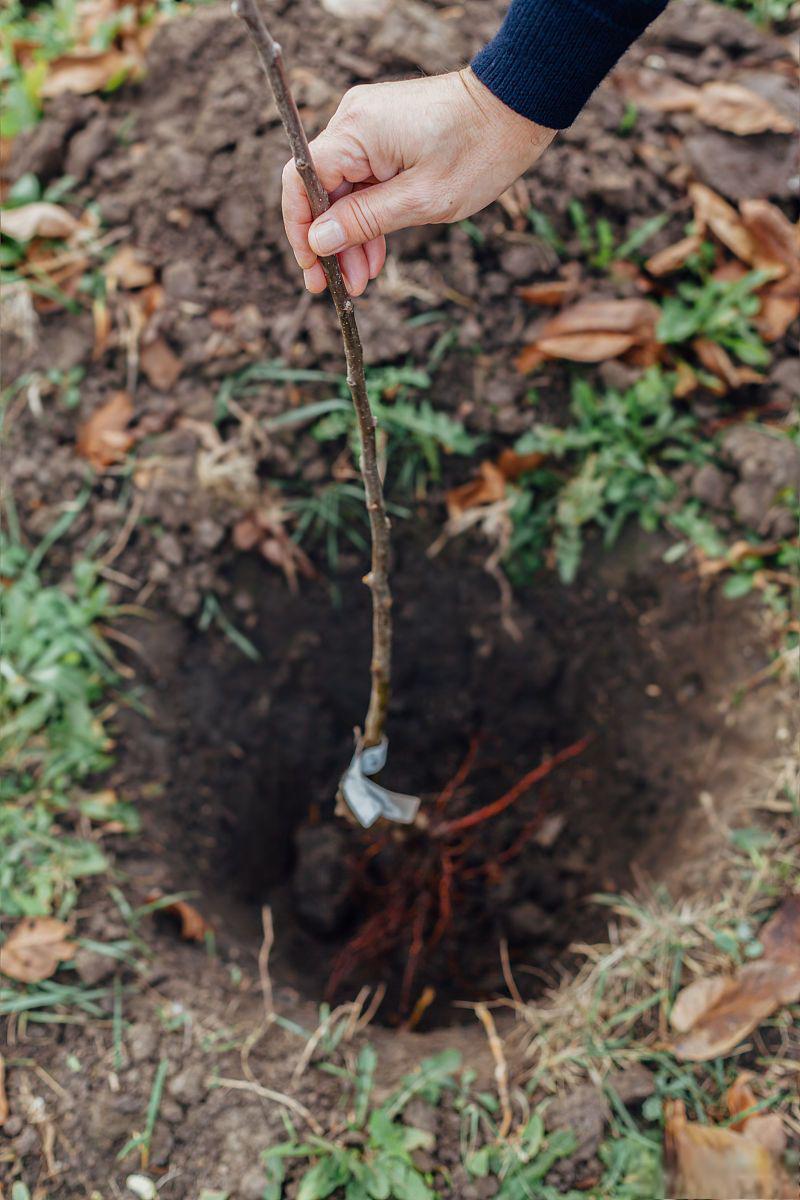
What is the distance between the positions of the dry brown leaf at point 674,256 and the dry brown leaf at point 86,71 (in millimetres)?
1598

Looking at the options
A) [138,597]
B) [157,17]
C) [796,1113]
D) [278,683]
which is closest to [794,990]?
[796,1113]

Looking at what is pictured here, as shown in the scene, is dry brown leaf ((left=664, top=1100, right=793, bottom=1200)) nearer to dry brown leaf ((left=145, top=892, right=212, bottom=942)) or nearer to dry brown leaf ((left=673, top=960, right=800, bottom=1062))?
dry brown leaf ((left=673, top=960, right=800, bottom=1062))

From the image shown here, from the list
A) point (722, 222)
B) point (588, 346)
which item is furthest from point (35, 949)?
point (722, 222)

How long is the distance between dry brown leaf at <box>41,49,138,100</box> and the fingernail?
180 centimetres

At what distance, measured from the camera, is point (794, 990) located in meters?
1.79

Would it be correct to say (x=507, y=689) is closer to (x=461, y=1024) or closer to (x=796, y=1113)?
(x=461, y=1024)

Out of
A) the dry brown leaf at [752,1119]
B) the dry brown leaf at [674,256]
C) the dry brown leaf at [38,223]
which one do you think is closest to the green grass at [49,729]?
the dry brown leaf at [38,223]

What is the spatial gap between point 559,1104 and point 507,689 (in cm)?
112

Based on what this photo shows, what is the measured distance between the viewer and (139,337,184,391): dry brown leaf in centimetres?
242

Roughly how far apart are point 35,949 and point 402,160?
5.75 ft

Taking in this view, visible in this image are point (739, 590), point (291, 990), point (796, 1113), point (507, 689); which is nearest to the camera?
point (796, 1113)

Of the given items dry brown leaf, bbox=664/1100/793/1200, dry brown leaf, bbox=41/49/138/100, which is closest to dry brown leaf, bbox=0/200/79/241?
dry brown leaf, bbox=41/49/138/100

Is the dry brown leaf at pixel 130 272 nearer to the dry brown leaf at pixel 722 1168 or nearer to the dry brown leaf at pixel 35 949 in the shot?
the dry brown leaf at pixel 35 949

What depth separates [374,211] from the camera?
1353 millimetres
